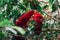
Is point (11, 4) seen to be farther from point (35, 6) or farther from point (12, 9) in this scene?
A: point (35, 6)

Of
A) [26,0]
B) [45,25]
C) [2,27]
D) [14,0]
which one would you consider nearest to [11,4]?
[14,0]

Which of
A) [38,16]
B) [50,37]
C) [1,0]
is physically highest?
[1,0]

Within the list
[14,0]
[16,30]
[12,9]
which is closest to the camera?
[16,30]

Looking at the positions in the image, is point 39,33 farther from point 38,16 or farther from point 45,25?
point 45,25

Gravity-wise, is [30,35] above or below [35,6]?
below

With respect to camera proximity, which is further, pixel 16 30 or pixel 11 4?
pixel 11 4

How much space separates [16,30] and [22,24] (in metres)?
0.23

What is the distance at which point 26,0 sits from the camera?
5.01ft

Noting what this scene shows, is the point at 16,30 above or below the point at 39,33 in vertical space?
above

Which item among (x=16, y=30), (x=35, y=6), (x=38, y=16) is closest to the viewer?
(x=16, y=30)

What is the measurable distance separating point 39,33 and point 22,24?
0.33 m

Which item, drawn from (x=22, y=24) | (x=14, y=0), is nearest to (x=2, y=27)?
(x=22, y=24)

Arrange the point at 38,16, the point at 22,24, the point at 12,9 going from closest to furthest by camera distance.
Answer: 1. the point at 22,24
2. the point at 38,16
3. the point at 12,9

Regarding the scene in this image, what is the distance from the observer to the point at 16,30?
2.83ft
